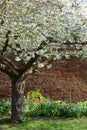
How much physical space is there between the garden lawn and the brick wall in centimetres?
276

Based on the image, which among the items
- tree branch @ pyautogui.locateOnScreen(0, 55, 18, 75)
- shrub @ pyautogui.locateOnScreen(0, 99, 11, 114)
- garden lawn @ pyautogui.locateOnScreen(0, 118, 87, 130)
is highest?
tree branch @ pyautogui.locateOnScreen(0, 55, 18, 75)

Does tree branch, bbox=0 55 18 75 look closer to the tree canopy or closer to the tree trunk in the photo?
the tree trunk

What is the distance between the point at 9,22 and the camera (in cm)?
744

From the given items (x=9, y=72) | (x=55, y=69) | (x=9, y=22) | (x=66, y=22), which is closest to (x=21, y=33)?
(x=9, y=22)

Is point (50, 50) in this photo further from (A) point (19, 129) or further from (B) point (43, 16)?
(A) point (19, 129)

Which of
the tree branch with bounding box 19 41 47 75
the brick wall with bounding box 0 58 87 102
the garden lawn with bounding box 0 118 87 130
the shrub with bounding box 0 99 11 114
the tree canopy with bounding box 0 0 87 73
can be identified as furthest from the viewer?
the brick wall with bounding box 0 58 87 102

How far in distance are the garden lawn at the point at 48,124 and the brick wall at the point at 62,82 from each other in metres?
2.76

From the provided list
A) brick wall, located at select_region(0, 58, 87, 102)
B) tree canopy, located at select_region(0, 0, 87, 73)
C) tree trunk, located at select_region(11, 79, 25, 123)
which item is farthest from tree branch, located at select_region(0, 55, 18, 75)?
brick wall, located at select_region(0, 58, 87, 102)

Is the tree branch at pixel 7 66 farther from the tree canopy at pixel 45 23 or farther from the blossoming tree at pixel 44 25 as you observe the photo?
the tree canopy at pixel 45 23

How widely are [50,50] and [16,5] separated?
1426 millimetres

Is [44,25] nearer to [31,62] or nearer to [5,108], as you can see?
[31,62]

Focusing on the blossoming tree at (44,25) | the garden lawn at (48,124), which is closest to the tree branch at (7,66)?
the blossoming tree at (44,25)

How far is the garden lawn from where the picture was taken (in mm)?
9617

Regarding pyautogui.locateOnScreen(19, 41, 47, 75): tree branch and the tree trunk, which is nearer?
pyautogui.locateOnScreen(19, 41, 47, 75): tree branch
